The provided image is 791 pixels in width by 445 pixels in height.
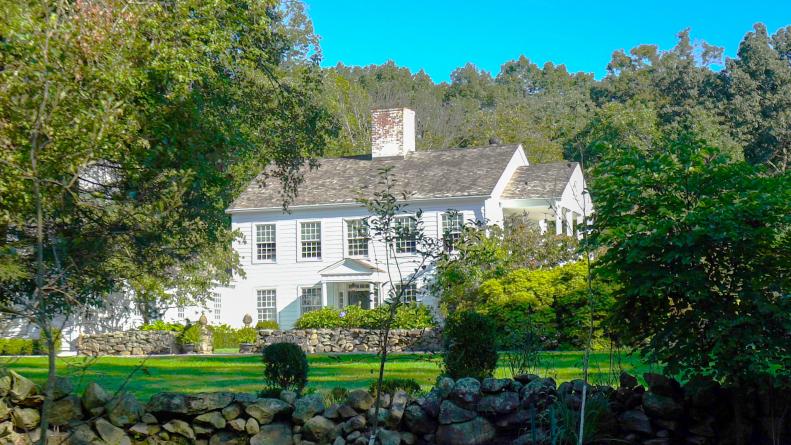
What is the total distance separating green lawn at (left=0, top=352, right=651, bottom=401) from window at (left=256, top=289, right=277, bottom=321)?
1077cm

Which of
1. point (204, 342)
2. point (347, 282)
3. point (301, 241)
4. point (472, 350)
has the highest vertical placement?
point (301, 241)

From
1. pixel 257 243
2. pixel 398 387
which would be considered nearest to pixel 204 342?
pixel 257 243

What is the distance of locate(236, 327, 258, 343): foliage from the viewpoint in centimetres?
3003

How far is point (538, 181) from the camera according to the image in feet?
102

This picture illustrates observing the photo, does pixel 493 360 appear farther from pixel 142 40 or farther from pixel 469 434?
pixel 142 40

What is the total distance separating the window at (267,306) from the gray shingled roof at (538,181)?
934cm

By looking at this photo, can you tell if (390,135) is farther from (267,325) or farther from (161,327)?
(161,327)

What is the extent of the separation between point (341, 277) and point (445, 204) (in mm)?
4413

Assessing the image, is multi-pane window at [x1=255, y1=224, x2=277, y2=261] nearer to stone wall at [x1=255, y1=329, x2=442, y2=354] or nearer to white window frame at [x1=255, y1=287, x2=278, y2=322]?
white window frame at [x1=255, y1=287, x2=278, y2=322]

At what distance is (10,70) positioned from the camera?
895 cm

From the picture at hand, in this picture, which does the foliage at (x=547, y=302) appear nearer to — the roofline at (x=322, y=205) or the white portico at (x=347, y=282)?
the roofline at (x=322, y=205)

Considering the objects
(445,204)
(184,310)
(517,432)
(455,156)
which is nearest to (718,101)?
(455,156)

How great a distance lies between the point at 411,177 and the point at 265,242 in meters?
5.94

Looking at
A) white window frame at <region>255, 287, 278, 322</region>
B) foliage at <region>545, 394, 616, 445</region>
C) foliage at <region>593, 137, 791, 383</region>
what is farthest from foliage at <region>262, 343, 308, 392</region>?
white window frame at <region>255, 287, 278, 322</region>
